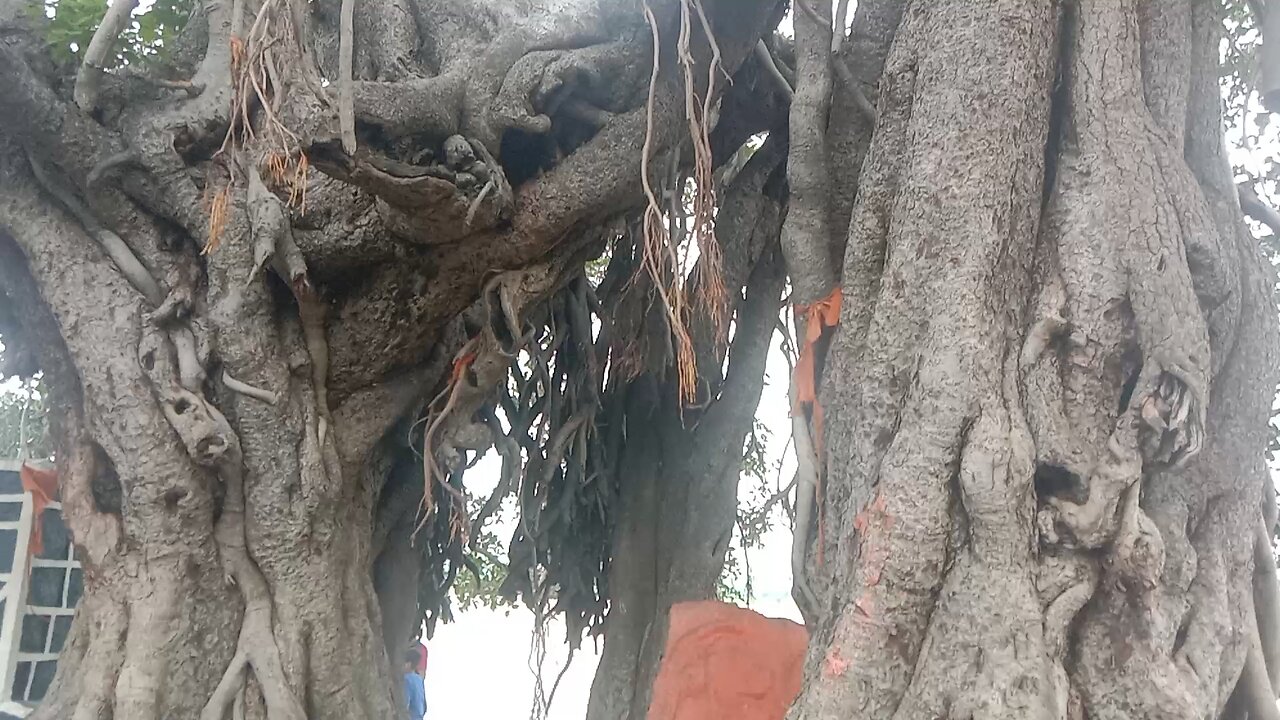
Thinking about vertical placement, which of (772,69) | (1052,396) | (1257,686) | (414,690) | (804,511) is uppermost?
(772,69)

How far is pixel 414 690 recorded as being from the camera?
14.0 feet

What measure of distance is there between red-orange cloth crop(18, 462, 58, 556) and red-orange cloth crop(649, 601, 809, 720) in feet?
7.73

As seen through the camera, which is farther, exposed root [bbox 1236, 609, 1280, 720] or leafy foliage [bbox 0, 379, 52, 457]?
leafy foliage [bbox 0, 379, 52, 457]

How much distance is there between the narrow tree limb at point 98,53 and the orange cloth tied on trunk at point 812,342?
1777 millimetres

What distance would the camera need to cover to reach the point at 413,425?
124 inches

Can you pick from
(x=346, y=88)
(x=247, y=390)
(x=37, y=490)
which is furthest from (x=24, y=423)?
(x=346, y=88)

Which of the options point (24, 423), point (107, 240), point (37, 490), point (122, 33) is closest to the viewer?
point (107, 240)

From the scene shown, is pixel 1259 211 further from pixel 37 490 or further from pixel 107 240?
pixel 37 490

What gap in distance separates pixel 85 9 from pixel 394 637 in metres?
2.25

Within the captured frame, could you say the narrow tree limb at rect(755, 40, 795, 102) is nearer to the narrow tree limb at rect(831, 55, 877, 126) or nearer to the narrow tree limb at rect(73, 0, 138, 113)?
the narrow tree limb at rect(831, 55, 877, 126)

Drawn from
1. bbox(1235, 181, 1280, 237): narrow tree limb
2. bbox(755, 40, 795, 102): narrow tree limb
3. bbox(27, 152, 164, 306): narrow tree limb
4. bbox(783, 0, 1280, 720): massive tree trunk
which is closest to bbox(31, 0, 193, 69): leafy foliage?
bbox(27, 152, 164, 306): narrow tree limb

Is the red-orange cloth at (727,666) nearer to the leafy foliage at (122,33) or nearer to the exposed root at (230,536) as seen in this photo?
the exposed root at (230,536)

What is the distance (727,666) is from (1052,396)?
1043 millimetres

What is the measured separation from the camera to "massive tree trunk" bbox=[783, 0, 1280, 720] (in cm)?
174
